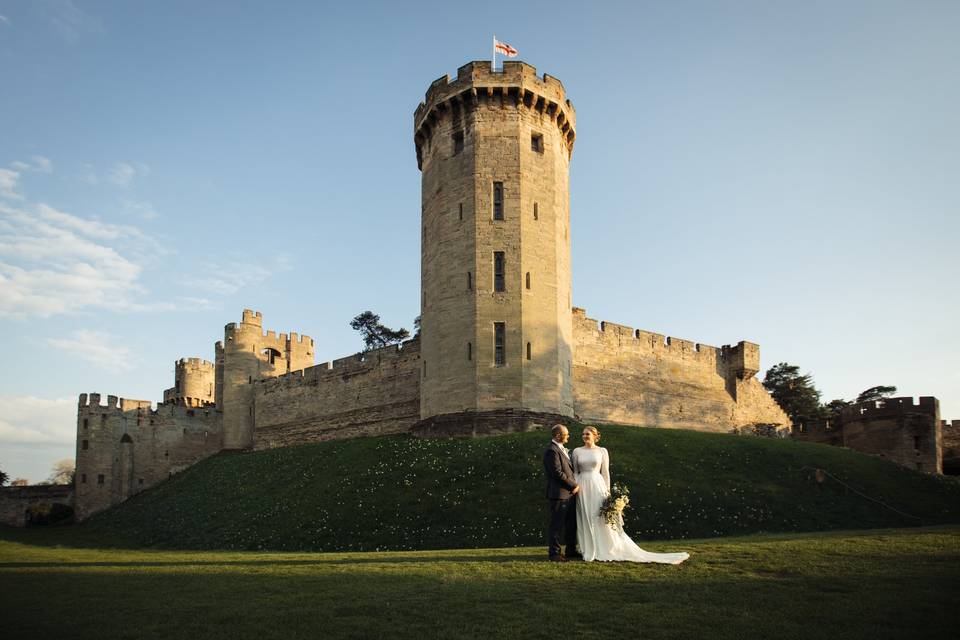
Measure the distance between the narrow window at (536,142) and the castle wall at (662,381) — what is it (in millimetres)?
8158

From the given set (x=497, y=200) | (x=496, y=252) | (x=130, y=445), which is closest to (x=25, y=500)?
(x=130, y=445)

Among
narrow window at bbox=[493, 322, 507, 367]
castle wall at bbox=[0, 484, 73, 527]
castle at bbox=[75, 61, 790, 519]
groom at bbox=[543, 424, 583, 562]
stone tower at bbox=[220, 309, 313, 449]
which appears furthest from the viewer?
stone tower at bbox=[220, 309, 313, 449]

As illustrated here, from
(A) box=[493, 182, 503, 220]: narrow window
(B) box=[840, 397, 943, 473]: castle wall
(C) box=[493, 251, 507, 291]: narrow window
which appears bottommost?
(B) box=[840, 397, 943, 473]: castle wall

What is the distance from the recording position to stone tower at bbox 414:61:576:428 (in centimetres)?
3166

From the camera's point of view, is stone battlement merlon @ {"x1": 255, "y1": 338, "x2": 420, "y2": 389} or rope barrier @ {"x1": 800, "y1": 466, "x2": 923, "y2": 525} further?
stone battlement merlon @ {"x1": 255, "y1": 338, "x2": 420, "y2": 389}

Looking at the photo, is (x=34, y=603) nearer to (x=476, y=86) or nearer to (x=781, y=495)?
(x=781, y=495)

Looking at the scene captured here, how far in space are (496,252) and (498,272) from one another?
827mm

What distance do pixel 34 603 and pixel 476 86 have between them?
1068 inches

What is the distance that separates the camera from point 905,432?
4047 centimetres

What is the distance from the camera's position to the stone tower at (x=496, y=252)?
31.7m

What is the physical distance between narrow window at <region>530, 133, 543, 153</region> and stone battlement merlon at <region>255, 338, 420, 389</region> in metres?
11.2

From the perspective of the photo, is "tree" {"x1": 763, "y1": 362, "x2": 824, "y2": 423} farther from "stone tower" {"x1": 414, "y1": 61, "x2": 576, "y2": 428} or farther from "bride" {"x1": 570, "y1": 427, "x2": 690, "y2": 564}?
"bride" {"x1": 570, "y1": 427, "x2": 690, "y2": 564}

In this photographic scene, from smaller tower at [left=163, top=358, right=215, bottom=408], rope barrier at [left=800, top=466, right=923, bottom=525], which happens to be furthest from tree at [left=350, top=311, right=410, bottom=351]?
rope barrier at [left=800, top=466, right=923, bottom=525]

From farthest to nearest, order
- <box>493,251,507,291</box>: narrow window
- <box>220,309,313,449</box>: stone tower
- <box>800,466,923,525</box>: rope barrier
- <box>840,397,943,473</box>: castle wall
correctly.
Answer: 1. <box>220,309,313,449</box>: stone tower
2. <box>840,397,943,473</box>: castle wall
3. <box>493,251,507,291</box>: narrow window
4. <box>800,466,923,525</box>: rope barrier
